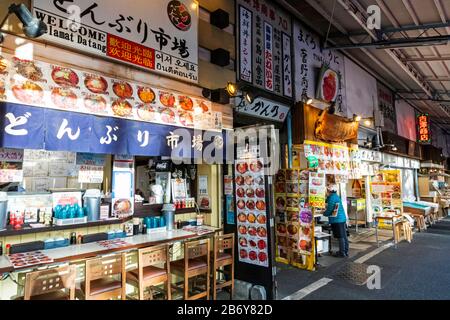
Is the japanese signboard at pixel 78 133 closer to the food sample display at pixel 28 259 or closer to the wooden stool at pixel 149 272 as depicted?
the food sample display at pixel 28 259

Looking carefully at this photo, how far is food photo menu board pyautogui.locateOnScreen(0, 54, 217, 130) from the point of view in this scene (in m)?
3.46

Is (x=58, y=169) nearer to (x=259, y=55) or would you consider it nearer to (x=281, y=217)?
(x=281, y=217)

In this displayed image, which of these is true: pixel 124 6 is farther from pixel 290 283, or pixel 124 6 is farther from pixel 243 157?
pixel 290 283

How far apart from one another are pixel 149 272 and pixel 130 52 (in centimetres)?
335

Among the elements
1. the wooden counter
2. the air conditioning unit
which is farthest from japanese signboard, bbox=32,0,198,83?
the air conditioning unit

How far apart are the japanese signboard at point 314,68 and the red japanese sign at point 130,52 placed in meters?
4.78

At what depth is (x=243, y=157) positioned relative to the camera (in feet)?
17.4

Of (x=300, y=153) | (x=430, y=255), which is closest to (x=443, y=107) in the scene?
(x=430, y=255)

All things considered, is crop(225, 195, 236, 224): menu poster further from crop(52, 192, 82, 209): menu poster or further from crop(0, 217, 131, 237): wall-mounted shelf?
crop(52, 192, 82, 209): menu poster

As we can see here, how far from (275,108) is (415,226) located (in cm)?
1010

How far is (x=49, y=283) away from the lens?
9.80 feet

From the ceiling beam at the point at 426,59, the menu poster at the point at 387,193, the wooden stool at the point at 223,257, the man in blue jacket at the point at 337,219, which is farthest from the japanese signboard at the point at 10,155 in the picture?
the ceiling beam at the point at 426,59

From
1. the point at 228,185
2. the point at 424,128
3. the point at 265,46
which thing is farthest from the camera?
the point at 424,128

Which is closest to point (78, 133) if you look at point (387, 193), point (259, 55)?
point (259, 55)
